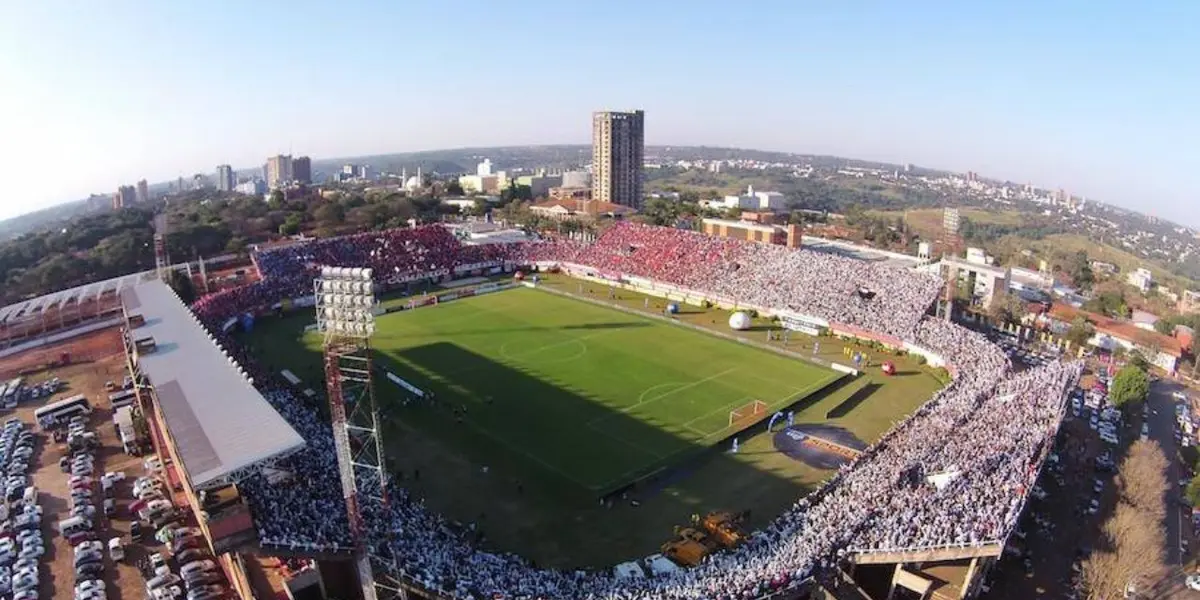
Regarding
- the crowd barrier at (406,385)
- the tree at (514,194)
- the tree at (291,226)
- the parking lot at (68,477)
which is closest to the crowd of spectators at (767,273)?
the crowd barrier at (406,385)

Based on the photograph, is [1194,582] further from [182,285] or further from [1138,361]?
[182,285]

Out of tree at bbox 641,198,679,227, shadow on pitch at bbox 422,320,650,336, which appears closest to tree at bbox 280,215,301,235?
shadow on pitch at bbox 422,320,650,336

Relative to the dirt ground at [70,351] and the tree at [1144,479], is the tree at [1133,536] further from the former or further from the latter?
the dirt ground at [70,351]

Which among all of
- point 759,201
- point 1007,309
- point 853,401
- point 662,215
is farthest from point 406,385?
point 759,201

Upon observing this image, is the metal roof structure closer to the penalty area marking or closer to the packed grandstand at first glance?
the packed grandstand

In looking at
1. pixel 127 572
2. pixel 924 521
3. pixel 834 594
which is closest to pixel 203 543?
pixel 127 572

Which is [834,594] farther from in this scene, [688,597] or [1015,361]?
[1015,361]

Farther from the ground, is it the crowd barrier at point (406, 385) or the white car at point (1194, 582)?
→ the crowd barrier at point (406, 385)
